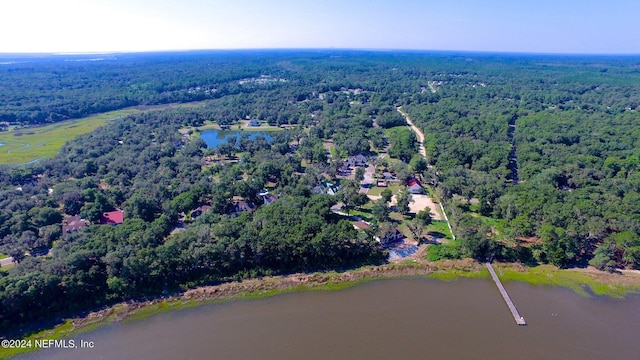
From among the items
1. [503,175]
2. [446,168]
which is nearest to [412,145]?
[446,168]

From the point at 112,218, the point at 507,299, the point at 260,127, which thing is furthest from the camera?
the point at 260,127

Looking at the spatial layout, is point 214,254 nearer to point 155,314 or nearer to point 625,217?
point 155,314

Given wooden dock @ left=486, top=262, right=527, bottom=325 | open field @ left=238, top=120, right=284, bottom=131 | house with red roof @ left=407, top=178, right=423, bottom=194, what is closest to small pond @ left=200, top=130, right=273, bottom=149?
open field @ left=238, top=120, right=284, bottom=131

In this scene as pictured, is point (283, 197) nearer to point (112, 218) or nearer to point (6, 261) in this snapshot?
point (112, 218)

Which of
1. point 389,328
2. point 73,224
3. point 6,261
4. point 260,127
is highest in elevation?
point 260,127

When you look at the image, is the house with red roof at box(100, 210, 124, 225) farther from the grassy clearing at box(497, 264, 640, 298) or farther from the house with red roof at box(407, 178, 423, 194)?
A: the grassy clearing at box(497, 264, 640, 298)

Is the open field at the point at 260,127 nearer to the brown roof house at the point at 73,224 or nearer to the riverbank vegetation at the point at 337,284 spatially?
the brown roof house at the point at 73,224

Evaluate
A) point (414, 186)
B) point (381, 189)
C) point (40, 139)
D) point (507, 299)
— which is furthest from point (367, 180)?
point (40, 139)
